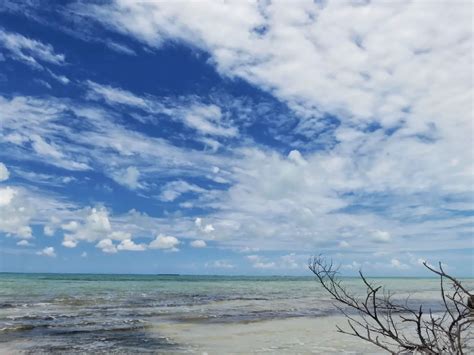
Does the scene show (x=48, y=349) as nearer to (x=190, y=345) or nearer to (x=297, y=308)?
(x=190, y=345)

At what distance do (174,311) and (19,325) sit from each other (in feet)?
30.8

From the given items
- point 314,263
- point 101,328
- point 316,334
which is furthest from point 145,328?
point 314,263

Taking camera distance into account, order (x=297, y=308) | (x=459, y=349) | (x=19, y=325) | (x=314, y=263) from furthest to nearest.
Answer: (x=297, y=308), (x=19, y=325), (x=314, y=263), (x=459, y=349)

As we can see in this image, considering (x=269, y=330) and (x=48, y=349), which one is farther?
(x=269, y=330)

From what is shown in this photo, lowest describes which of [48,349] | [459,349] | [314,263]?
[48,349]

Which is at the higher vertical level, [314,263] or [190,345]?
[314,263]

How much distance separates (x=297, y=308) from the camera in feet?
101

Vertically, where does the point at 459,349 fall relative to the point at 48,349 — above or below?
above

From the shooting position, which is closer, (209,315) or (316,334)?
(316,334)

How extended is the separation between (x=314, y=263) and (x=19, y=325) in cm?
2015

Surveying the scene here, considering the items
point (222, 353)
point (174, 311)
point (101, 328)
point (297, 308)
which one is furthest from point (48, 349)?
point (297, 308)

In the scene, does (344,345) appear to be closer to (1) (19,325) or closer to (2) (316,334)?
(2) (316,334)

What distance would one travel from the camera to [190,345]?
1602 centimetres

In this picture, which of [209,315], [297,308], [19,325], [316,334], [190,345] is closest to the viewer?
[190,345]
